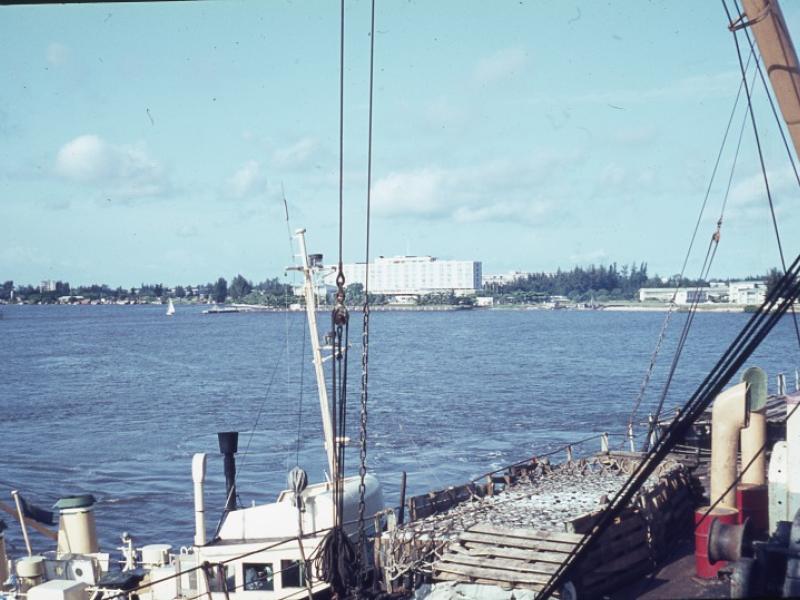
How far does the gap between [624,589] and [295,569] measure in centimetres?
612

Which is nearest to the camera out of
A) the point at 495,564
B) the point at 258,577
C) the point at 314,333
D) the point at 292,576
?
the point at 495,564

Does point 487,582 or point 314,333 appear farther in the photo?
point 314,333

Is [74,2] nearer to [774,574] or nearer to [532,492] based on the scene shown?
[774,574]

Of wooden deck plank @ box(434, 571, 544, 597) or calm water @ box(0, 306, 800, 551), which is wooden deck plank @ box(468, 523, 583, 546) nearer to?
wooden deck plank @ box(434, 571, 544, 597)

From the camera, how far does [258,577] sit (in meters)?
16.6

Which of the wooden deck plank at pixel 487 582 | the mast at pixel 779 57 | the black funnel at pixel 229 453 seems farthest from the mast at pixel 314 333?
Answer: the mast at pixel 779 57

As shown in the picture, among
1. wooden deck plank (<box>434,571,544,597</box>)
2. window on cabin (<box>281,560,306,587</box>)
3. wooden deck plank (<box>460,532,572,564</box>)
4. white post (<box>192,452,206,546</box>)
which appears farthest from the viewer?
white post (<box>192,452,206,546</box>)

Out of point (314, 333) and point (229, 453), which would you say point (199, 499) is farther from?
point (314, 333)

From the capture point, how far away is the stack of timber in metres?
14.6

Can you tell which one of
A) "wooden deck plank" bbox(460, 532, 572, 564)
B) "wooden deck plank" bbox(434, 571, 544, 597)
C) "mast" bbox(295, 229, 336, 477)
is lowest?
"wooden deck plank" bbox(434, 571, 544, 597)

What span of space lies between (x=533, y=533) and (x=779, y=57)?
8675mm

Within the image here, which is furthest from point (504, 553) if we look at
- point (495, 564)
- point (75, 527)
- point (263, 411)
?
point (263, 411)

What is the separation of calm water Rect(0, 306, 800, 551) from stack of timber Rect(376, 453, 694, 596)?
16607 millimetres

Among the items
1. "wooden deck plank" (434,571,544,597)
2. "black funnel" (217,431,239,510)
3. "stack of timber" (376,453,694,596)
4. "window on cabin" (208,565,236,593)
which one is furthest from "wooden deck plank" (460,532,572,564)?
"black funnel" (217,431,239,510)
